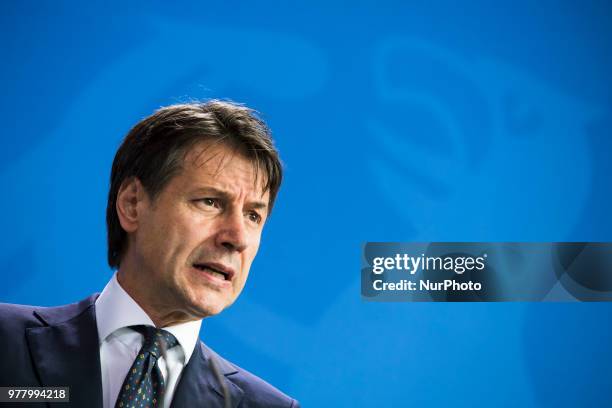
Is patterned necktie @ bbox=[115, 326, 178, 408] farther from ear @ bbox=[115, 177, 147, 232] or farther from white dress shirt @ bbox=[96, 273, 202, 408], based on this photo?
ear @ bbox=[115, 177, 147, 232]

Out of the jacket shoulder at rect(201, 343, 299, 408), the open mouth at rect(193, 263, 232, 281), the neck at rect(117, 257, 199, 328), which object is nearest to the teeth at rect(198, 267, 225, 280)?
the open mouth at rect(193, 263, 232, 281)

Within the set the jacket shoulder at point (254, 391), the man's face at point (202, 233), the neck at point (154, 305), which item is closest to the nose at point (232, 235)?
the man's face at point (202, 233)

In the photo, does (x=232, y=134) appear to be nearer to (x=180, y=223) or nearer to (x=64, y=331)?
(x=180, y=223)

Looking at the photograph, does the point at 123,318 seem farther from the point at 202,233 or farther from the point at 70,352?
the point at 202,233

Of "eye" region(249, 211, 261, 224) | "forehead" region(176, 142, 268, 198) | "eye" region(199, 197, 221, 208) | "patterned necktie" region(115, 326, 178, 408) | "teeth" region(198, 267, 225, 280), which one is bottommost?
"patterned necktie" region(115, 326, 178, 408)

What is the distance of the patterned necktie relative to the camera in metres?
1.37

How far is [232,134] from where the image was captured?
4.99 feet

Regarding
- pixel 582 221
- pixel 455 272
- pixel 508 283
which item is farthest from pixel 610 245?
pixel 455 272

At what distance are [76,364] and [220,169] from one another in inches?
17.2

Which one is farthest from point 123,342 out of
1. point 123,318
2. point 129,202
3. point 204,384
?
point 129,202

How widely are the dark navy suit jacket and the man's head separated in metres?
0.12

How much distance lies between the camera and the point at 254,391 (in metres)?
1.59

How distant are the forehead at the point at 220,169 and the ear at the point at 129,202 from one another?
0.11 m

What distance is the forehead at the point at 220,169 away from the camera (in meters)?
1.46
